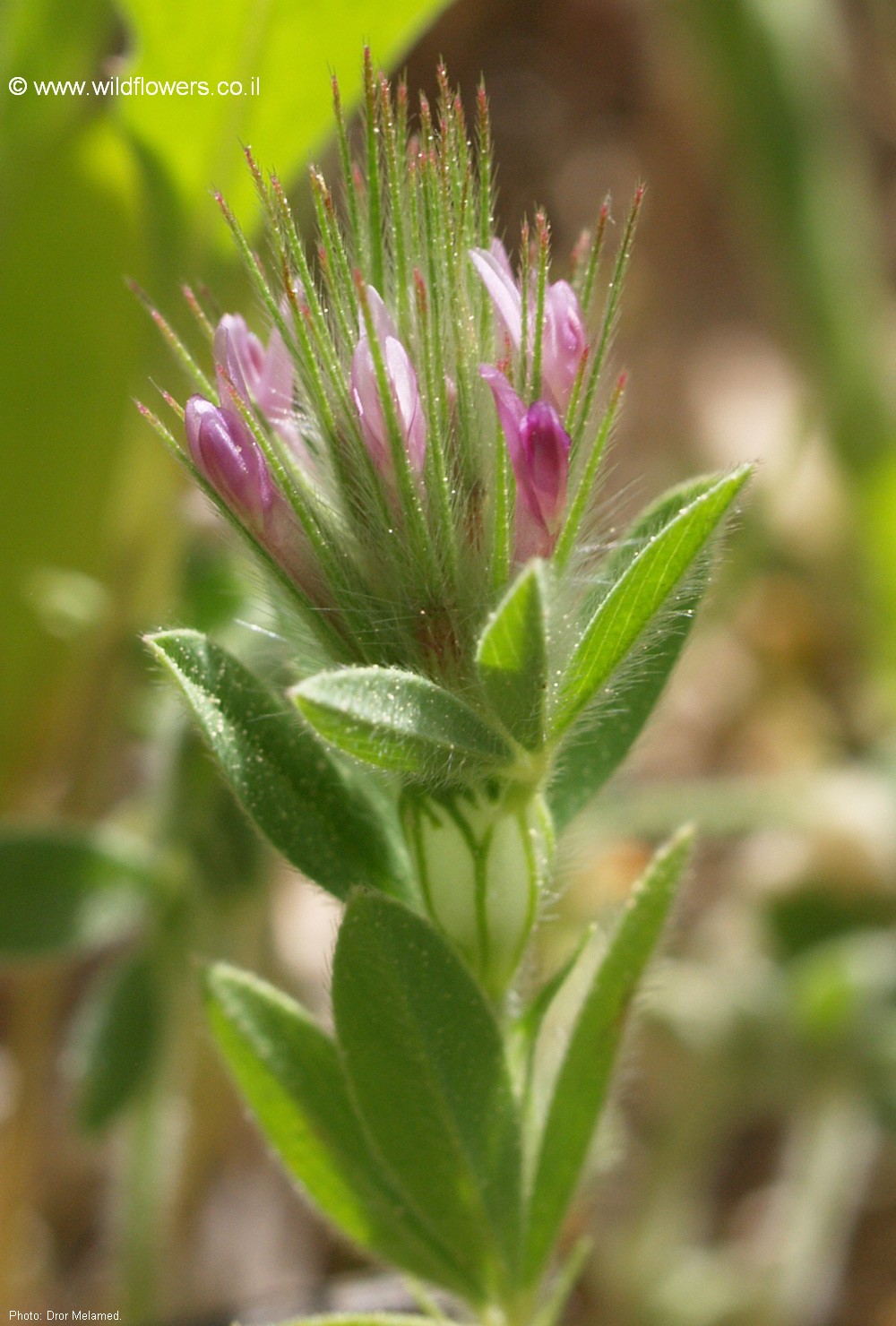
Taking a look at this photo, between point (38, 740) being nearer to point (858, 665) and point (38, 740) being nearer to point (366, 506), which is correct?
point (366, 506)

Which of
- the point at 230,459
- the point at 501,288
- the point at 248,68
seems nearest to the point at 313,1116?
the point at 230,459

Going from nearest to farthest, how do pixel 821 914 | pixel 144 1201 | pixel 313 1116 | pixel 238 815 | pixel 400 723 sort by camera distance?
pixel 400 723 → pixel 313 1116 → pixel 238 815 → pixel 144 1201 → pixel 821 914

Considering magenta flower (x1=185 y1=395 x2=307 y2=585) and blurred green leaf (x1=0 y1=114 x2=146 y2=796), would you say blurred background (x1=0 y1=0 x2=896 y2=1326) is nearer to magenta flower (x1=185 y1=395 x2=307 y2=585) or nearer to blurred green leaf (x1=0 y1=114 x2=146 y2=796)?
blurred green leaf (x1=0 y1=114 x2=146 y2=796)

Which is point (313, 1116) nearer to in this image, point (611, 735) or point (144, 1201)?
point (611, 735)

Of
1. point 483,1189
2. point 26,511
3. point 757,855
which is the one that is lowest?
point 757,855

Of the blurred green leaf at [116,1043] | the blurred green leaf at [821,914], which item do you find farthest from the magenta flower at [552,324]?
the blurred green leaf at [821,914]

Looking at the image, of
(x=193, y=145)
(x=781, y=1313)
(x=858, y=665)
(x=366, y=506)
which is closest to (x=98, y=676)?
(x=193, y=145)

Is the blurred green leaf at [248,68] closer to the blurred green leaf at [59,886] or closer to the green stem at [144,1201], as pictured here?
the blurred green leaf at [59,886]

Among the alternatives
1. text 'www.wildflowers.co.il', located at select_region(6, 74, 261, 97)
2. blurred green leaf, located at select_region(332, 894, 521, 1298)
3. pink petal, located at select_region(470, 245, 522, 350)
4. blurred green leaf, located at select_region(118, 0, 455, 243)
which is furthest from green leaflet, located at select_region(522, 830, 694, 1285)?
text 'www.wildflowers.co.il', located at select_region(6, 74, 261, 97)
